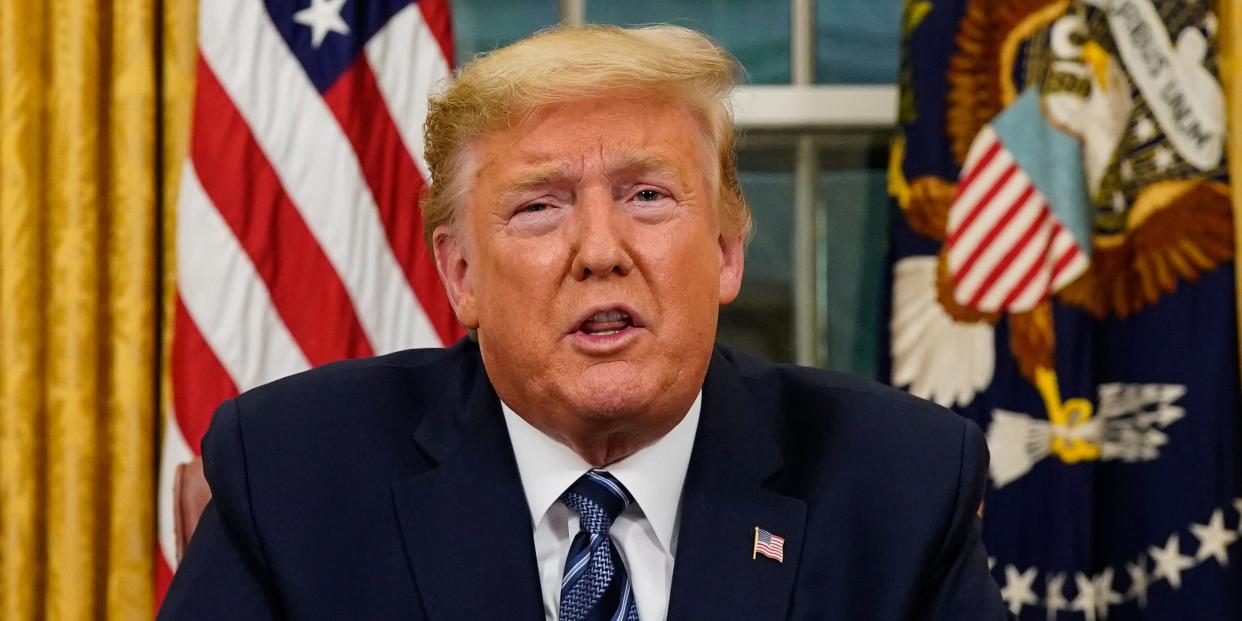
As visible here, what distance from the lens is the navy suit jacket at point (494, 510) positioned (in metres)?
1.55

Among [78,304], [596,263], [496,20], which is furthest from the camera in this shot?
[496,20]

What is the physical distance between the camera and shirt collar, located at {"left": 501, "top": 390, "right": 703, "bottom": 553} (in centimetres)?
163

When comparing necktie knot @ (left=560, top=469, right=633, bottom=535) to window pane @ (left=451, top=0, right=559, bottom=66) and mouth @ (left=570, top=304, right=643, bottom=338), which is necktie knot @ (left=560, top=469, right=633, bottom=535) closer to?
mouth @ (left=570, top=304, right=643, bottom=338)

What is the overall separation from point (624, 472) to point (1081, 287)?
1.46m

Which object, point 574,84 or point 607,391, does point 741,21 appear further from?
point 607,391

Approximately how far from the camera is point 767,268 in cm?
350

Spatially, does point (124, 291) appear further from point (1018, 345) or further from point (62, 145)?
point (1018, 345)

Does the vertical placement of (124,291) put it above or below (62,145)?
below

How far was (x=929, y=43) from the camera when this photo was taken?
2834 mm

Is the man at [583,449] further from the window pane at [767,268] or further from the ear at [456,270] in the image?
the window pane at [767,268]

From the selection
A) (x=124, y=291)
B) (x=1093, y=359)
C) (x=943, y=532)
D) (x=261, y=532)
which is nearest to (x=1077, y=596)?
(x=1093, y=359)

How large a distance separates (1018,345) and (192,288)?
1.64 m

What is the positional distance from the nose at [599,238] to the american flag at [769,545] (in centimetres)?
35

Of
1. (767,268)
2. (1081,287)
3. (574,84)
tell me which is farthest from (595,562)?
(767,268)
